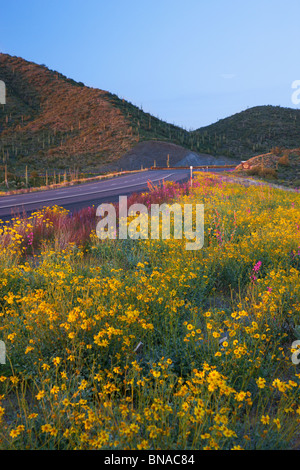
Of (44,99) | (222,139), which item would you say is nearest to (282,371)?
(44,99)

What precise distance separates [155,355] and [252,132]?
9763 cm

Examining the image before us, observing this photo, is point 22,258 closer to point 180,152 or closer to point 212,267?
point 212,267

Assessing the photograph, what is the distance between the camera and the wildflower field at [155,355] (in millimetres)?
2428

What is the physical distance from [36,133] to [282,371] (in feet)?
229

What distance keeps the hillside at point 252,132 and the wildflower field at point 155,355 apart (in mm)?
73590

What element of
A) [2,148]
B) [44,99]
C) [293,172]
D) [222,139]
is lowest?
[293,172]

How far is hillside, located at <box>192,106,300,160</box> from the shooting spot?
279ft

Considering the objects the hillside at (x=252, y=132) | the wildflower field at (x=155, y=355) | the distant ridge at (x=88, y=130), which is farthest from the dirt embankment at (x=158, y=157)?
the wildflower field at (x=155, y=355)

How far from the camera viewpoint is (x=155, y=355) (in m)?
3.46

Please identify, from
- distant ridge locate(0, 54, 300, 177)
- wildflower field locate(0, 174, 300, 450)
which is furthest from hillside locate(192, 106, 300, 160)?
wildflower field locate(0, 174, 300, 450)

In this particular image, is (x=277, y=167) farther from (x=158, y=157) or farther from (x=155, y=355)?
(x=155, y=355)

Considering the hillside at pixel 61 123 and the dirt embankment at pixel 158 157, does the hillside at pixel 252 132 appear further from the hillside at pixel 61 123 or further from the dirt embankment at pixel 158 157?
the dirt embankment at pixel 158 157

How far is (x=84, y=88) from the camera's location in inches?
3317
